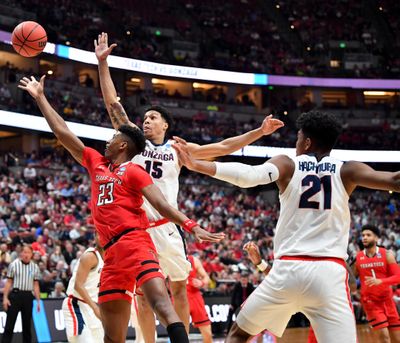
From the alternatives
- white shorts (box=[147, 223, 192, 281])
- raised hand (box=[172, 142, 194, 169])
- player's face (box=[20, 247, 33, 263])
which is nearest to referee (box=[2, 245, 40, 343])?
player's face (box=[20, 247, 33, 263])

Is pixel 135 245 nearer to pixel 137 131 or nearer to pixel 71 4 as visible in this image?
pixel 137 131

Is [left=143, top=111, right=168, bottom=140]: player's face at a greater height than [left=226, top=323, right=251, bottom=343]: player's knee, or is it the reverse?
[left=143, top=111, right=168, bottom=140]: player's face

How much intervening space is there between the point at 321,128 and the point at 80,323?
15.4ft

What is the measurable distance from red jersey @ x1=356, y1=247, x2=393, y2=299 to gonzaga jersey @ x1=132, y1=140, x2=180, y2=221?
4.60m

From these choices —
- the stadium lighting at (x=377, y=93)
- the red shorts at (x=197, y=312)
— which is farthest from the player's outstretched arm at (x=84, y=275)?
the stadium lighting at (x=377, y=93)

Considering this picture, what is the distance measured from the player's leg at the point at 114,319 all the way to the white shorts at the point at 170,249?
1.48m

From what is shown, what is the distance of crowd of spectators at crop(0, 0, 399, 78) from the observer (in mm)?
37125

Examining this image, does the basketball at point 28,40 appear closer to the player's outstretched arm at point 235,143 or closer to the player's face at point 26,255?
the player's outstretched arm at point 235,143

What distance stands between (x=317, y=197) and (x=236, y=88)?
127 ft

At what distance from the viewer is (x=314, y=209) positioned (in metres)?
4.92

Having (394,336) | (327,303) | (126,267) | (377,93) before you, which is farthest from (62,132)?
(377,93)

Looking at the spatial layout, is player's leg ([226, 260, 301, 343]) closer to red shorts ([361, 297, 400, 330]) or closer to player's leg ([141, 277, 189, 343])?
player's leg ([141, 277, 189, 343])

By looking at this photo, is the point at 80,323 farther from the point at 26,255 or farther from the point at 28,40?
the point at 26,255

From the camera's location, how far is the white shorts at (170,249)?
7.09 m
